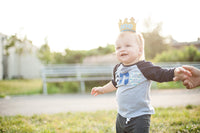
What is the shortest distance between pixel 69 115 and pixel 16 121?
0.96 metres

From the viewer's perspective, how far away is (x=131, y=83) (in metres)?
1.70

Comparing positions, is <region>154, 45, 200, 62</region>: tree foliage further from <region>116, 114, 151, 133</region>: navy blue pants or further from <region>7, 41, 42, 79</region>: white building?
<region>7, 41, 42, 79</region>: white building

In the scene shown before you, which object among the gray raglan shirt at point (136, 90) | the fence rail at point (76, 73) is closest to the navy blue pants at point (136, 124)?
the gray raglan shirt at point (136, 90)

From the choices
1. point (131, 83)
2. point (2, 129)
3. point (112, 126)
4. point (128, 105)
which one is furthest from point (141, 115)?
point (2, 129)

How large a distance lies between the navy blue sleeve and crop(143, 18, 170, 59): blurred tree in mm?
11471

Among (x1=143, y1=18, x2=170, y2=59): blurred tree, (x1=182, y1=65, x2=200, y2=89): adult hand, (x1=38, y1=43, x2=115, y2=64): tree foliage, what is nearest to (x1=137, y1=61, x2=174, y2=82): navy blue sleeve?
(x1=182, y1=65, x2=200, y2=89): adult hand

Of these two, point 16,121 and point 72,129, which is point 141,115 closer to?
point 72,129

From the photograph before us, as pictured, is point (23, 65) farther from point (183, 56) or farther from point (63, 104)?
point (63, 104)

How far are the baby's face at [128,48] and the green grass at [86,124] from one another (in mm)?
1241

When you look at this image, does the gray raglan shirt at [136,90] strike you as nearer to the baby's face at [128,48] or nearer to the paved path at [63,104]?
the baby's face at [128,48]

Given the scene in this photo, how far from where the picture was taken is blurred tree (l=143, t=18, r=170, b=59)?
13.5 metres

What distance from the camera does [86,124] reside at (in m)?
2.87

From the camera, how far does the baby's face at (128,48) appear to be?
1.67 metres

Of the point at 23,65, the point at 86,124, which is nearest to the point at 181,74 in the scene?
the point at 86,124
